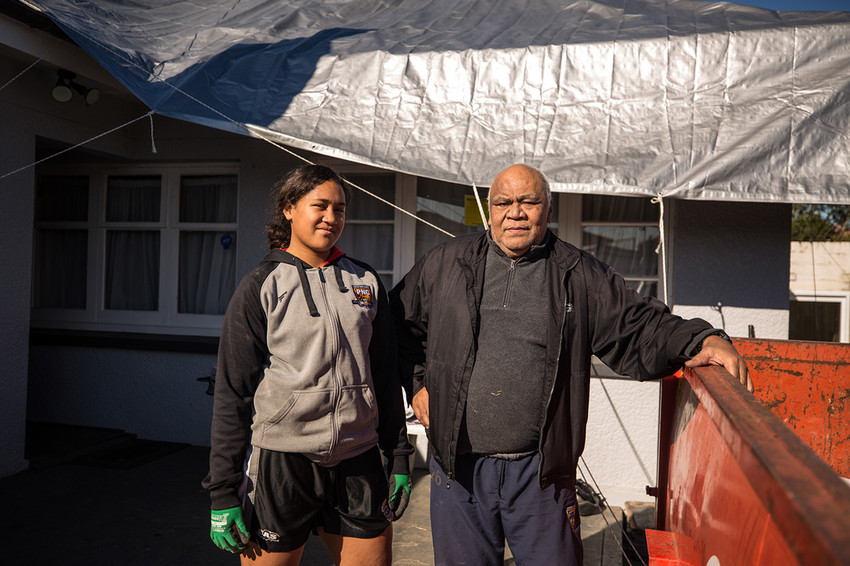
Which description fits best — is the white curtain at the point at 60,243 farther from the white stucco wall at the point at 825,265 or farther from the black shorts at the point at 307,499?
the white stucco wall at the point at 825,265

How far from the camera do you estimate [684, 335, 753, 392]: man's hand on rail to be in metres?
1.66

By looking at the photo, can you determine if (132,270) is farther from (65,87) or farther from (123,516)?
(123,516)

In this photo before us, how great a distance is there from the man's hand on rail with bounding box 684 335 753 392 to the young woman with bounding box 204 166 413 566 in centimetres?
101

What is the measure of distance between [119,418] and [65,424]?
1.82 feet

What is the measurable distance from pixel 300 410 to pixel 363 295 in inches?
16.8

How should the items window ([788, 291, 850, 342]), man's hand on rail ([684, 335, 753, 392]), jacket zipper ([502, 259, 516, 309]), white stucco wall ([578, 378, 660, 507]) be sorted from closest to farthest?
1. man's hand on rail ([684, 335, 753, 392])
2. jacket zipper ([502, 259, 516, 309])
3. white stucco wall ([578, 378, 660, 507])
4. window ([788, 291, 850, 342])

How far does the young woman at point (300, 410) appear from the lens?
187 centimetres

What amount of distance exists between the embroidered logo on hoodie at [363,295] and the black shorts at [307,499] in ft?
1.62

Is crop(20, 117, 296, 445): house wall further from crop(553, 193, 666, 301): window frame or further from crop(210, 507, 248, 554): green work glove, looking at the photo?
crop(210, 507, 248, 554): green work glove

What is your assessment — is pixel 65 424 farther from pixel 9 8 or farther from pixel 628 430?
pixel 628 430

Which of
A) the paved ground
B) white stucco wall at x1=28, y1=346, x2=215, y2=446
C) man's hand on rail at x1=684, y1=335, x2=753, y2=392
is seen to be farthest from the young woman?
white stucco wall at x1=28, y1=346, x2=215, y2=446

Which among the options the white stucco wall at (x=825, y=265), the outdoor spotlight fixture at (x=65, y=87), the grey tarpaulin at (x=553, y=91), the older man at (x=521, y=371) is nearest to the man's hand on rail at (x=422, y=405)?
the older man at (x=521, y=371)

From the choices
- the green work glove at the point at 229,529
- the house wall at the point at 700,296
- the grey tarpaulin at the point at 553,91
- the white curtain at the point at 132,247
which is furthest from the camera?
the white curtain at the point at 132,247

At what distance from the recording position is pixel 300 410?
6.09ft
